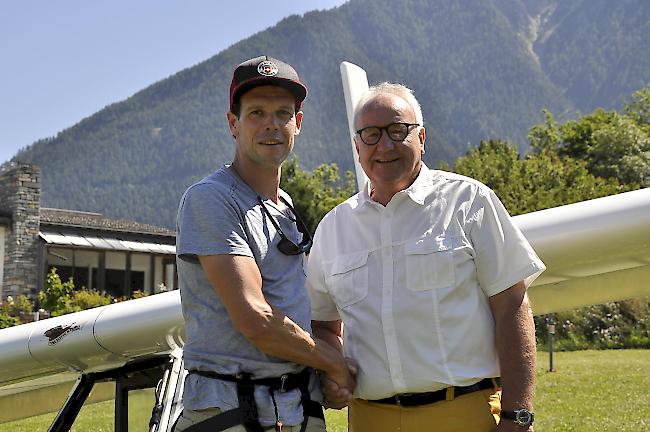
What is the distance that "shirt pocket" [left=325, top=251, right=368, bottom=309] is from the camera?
294 cm

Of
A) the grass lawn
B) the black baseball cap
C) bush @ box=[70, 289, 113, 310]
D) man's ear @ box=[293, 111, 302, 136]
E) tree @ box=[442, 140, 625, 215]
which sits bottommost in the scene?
the grass lawn

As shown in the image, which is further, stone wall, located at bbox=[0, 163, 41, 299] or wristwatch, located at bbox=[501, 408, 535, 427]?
stone wall, located at bbox=[0, 163, 41, 299]

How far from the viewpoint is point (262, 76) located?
262 centimetres

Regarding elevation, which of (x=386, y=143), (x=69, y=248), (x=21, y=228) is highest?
(x=21, y=228)

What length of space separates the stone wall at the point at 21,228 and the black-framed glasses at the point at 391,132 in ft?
102

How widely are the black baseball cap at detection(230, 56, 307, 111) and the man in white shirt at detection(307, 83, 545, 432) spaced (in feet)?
1.21

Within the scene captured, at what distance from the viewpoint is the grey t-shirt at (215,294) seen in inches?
98.9

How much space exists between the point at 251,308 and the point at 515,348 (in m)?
0.92

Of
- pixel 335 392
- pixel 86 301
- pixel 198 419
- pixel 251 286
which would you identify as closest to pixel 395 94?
pixel 251 286

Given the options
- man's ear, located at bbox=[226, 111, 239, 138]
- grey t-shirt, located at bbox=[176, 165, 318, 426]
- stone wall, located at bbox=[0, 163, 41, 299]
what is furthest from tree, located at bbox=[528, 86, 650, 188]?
grey t-shirt, located at bbox=[176, 165, 318, 426]

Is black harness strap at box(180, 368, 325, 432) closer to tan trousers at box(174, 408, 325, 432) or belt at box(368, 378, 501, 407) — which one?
tan trousers at box(174, 408, 325, 432)

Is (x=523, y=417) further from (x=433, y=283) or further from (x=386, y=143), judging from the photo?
(x=386, y=143)

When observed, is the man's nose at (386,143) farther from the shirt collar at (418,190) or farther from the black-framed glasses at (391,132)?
the shirt collar at (418,190)

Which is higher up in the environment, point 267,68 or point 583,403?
point 267,68
